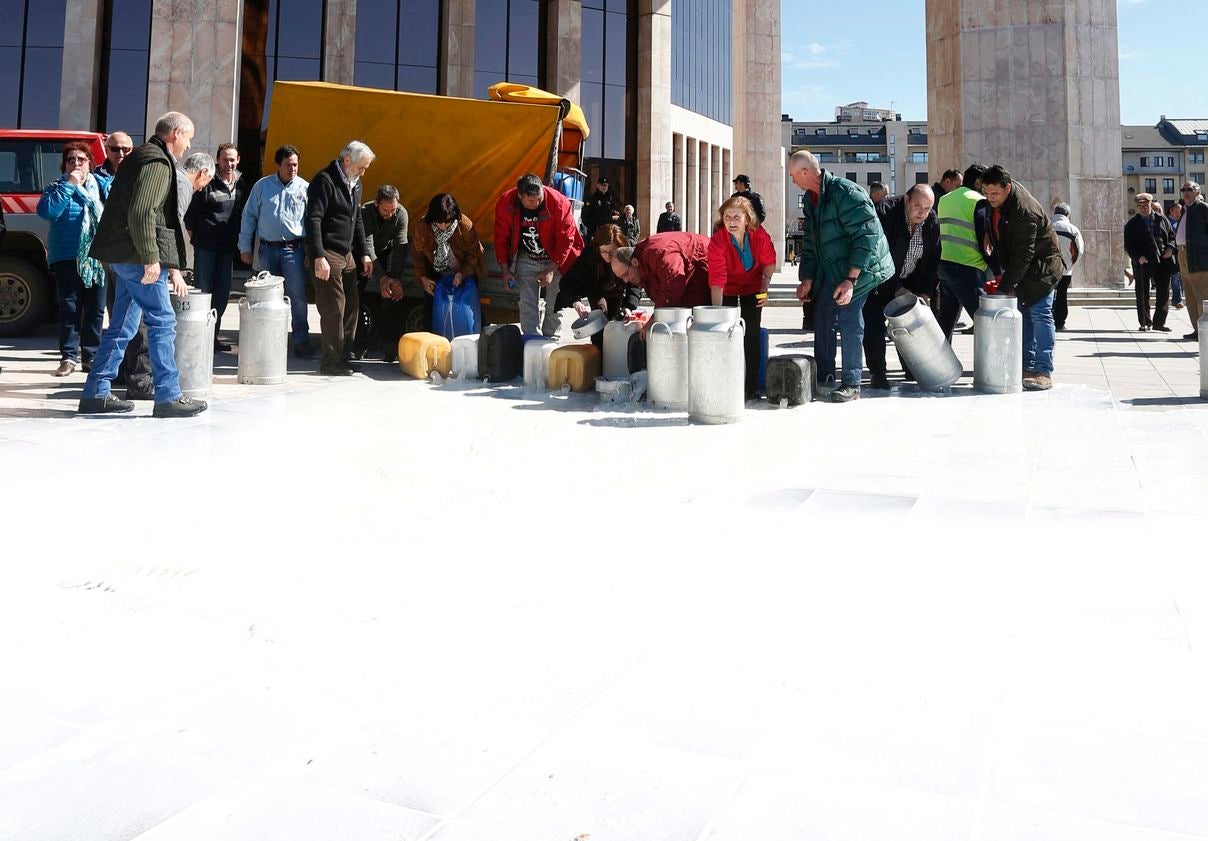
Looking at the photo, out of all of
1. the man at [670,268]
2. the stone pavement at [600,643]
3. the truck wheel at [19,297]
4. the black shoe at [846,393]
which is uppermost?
the truck wheel at [19,297]

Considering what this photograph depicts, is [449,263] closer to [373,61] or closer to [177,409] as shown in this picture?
[177,409]

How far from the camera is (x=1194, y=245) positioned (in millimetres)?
11875

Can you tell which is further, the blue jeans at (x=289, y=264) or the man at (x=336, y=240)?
the blue jeans at (x=289, y=264)

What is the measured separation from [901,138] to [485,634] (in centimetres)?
12986

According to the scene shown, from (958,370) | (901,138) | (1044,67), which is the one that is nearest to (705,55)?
(1044,67)

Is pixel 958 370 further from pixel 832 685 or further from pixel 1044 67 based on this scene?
pixel 1044 67

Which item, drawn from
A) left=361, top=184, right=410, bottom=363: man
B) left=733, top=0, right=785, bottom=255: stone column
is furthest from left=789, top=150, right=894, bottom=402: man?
left=733, top=0, right=785, bottom=255: stone column

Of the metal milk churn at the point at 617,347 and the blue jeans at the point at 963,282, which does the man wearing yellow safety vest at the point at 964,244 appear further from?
the metal milk churn at the point at 617,347

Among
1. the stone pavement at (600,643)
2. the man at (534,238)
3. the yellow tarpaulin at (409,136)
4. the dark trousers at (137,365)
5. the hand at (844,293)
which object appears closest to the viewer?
the stone pavement at (600,643)

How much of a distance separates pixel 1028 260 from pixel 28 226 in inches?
404

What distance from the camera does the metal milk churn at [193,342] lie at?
7.84 metres

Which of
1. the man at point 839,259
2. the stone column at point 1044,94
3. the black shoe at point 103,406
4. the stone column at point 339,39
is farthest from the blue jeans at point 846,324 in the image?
the stone column at point 339,39

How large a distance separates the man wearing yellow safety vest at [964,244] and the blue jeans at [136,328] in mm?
6192

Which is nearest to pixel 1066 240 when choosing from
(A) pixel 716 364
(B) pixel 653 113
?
(A) pixel 716 364
